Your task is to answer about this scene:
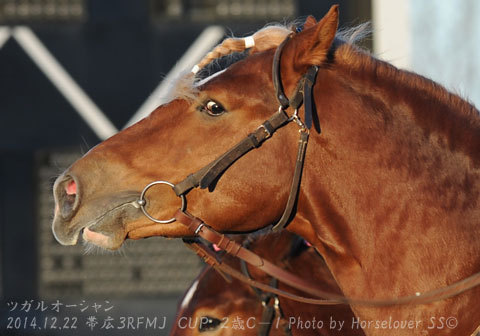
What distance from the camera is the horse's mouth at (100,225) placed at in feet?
9.88

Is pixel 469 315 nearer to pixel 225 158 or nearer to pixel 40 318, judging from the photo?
pixel 225 158

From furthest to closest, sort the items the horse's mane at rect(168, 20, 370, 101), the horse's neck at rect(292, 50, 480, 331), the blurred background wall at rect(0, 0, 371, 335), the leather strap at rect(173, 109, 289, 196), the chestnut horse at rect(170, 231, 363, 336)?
the blurred background wall at rect(0, 0, 371, 335) < the chestnut horse at rect(170, 231, 363, 336) < the horse's mane at rect(168, 20, 370, 101) < the leather strap at rect(173, 109, 289, 196) < the horse's neck at rect(292, 50, 480, 331)

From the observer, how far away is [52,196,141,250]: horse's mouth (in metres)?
3.01

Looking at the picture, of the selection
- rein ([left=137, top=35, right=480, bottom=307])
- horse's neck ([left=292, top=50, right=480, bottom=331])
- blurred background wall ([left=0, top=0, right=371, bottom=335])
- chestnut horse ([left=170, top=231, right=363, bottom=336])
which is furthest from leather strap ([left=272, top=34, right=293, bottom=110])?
blurred background wall ([left=0, top=0, right=371, bottom=335])

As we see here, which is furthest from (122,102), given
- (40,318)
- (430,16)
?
(430,16)

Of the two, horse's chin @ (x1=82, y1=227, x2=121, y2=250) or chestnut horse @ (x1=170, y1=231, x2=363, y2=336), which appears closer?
horse's chin @ (x1=82, y1=227, x2=121, y2=250)

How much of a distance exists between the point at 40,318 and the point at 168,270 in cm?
284

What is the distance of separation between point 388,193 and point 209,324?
48.1 inches

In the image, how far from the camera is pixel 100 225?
3.03 m

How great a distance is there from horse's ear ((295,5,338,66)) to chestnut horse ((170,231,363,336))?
1.12 metres

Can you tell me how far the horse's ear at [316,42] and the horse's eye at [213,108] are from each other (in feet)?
1.05

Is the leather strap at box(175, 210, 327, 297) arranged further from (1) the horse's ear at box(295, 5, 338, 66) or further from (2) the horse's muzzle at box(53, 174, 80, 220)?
(1) the horse's ear at box(295, 5, 338, 66)

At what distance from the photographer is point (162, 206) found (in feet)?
10.1

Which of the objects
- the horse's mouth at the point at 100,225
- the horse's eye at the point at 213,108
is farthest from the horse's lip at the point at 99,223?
the horse's eye at the point at 213,108
